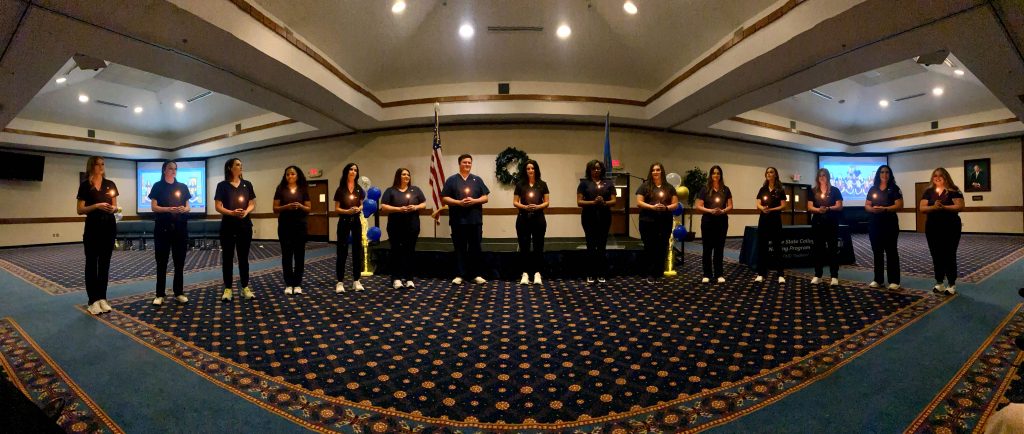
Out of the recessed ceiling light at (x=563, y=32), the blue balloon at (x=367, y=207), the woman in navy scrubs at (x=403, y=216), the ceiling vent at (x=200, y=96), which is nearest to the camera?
the woman in navy scrubs at (x=403, y=216)

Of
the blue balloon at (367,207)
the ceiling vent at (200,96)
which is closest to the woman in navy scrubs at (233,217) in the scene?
the blue balloon at (367,207)

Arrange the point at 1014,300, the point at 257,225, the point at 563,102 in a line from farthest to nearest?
the point at 257,225 < the point at 563,102 < the point at 1014,300

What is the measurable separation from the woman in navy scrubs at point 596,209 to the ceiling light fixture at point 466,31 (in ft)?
14.1

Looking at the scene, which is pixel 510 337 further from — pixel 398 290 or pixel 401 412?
pixel 398 290

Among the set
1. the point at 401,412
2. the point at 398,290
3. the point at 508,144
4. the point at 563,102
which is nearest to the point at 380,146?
the point at 508,144

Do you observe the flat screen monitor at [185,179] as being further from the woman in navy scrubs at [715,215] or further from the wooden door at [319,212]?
the woman in navy scrubs at [715,215]

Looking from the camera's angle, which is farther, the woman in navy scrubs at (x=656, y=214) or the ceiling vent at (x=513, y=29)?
the ceiling vent at (x=513, y=29)

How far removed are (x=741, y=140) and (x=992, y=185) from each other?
7808mm

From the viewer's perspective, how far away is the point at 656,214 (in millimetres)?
5055

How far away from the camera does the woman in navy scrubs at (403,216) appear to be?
15.8ft

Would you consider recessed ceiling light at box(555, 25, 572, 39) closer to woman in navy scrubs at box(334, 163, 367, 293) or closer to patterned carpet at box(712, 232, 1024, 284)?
woman in navy scrubs at box(334, 163, 367, 293)

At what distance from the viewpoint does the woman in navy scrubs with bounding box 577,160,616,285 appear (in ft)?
16.3

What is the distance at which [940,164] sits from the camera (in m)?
13.4

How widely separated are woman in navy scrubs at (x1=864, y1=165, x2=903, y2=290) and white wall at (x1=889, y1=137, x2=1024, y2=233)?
506 inches
